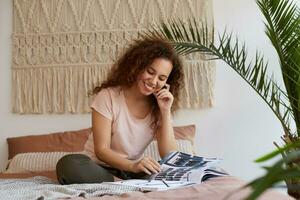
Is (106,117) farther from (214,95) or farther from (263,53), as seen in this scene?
(263,53)

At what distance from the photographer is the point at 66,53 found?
277cm

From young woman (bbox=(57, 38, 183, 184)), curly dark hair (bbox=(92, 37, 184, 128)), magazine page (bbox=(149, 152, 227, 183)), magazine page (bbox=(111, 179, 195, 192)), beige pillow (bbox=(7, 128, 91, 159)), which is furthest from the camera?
beige pillow (bbox=(7, 128, 91, 159))

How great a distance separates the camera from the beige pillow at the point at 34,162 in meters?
2.29

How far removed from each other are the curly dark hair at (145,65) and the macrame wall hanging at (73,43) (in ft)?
2.30

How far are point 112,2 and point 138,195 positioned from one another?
1.75 meters

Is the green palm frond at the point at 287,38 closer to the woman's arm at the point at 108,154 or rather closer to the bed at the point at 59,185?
the bed at the point at 59,185

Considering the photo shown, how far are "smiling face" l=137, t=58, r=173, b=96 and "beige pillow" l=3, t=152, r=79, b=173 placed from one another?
74 centimetres

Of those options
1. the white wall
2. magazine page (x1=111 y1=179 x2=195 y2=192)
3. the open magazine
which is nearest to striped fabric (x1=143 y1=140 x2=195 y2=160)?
the white wall

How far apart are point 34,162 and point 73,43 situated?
32.0 inches

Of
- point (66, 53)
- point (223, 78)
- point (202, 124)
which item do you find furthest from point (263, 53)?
point (66, 53)

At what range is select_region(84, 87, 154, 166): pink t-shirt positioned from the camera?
5.98 ft

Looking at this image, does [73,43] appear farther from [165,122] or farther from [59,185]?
[59,185]

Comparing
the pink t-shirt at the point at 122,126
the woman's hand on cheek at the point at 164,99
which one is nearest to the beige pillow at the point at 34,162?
the pink t-shirt at the point at 122,126

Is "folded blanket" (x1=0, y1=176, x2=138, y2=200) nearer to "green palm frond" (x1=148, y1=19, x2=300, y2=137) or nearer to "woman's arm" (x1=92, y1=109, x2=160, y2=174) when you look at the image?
"woman's arm" (x1=92, y1=109, x2=160, y2=174)
